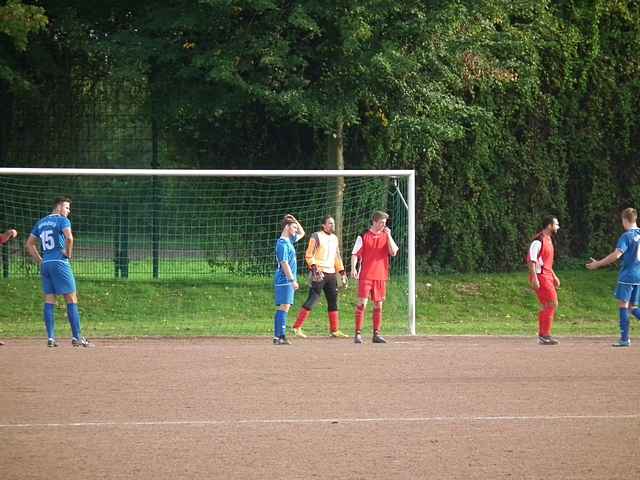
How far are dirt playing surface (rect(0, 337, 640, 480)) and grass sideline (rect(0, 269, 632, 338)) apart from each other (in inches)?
176

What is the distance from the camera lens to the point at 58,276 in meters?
16.7

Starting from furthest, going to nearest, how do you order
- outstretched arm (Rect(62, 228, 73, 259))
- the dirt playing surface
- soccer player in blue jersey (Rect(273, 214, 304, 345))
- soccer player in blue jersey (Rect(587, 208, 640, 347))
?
soccer player in blue jersey (Rect(273, 214, 304, 345)), soccer player in blue jersey (Rect(587, 208, 640, 347)), outstretched arm (Rect(62, 228, 73, 259)), the dirt playing surface

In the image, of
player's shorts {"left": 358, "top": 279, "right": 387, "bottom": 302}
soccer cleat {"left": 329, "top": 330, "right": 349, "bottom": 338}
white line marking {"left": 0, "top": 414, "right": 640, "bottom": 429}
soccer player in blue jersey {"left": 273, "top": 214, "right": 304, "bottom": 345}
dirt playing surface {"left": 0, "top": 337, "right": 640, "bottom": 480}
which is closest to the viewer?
dirt playing surface {"left": 0, "top": 337, "right": 640, "bottom": 480}

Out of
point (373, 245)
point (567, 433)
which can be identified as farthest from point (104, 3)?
point (567, 433)

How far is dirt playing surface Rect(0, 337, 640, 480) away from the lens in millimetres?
8188

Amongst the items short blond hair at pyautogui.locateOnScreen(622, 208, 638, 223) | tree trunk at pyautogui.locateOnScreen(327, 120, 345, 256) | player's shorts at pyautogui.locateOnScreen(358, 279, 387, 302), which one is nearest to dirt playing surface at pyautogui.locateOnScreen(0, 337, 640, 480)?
player's shorts at pyautogui.locateOnScreen(358, 279, 387, 302)

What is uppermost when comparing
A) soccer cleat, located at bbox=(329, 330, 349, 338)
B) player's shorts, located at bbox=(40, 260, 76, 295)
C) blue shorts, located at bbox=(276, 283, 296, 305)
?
player's shorts, located at bbox=(40, 260, 76, 295)

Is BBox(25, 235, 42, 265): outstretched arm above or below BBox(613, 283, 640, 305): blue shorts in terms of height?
above

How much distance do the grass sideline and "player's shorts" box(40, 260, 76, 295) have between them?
3.02 m

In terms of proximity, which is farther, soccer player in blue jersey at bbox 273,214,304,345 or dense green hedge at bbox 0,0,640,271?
dense green hedge at bbox 0,0,640,271

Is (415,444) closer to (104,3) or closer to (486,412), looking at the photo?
(486,412)

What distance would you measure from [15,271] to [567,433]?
49.8 feet

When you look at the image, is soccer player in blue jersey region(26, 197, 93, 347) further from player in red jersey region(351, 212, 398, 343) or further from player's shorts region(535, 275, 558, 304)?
player's shorts region(535, 275, 558, 304)

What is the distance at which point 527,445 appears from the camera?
352 inches
